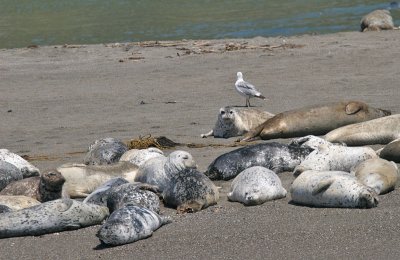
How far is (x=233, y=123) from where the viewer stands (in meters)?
9.53

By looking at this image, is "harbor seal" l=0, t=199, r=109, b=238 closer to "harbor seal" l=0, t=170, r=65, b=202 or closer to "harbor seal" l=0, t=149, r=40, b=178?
"harbor seal" l=0, t=170, r=65, b=202

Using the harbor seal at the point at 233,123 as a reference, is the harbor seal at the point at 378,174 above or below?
above

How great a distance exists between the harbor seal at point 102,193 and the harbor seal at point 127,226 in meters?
0.57

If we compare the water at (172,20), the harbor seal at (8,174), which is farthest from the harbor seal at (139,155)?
the water at (172,20)

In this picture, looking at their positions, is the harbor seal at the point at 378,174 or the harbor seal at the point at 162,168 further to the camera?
the harbor seal at the point at 162,168

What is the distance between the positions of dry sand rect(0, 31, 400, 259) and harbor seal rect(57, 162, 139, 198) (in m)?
0.87

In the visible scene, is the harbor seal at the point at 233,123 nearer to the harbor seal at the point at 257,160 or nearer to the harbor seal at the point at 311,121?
the harbor seal at the point at 311,121

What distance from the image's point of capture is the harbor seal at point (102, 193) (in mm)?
6450

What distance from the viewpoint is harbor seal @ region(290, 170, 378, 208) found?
605 cm

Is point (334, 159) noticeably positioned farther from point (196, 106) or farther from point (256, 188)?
point (196, 106)

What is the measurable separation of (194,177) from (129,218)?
35.2 inches

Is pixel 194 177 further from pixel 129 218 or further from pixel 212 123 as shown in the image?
pixel 212 123

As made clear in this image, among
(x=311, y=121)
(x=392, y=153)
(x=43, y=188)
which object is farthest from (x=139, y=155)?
(x=311, y=121)

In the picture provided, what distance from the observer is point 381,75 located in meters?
13.1
